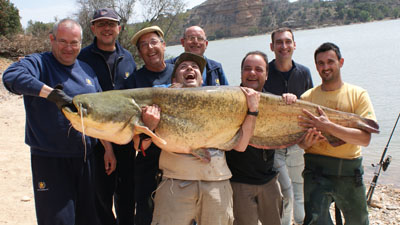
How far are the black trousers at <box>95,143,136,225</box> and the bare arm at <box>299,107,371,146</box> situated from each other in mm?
2247

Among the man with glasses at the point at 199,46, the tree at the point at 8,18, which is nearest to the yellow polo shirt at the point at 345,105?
the man with glasses at the point at 199,46

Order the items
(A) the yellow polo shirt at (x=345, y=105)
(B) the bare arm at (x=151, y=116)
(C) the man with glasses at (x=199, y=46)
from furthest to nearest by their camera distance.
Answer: (C) the man with glasses at (x=199, y=46) → (A) the yellow polo shirt at (x=345, y=105) → (B) the bare arm at (x=151, y=116)

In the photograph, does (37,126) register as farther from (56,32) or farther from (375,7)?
(375,7)

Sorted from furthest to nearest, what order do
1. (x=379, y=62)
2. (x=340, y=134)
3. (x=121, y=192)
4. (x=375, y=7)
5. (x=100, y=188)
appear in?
(x=375, y=7) < (x=379, y=62) < (x=121, y=192) < (x=100, y=188) < (x=340, y=134)

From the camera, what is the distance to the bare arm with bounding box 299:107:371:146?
10.3 ft

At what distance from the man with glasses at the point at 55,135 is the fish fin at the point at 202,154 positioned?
3.45ft

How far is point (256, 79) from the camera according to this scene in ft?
11.6

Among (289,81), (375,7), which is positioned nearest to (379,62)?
(289,81)

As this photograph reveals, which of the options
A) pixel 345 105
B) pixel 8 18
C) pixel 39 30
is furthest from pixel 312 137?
pixel 39 30

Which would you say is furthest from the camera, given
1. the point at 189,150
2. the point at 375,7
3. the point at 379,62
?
the point at 375,7

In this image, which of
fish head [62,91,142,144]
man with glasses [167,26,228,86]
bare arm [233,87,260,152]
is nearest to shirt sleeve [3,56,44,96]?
fish head [62,91,142,144]

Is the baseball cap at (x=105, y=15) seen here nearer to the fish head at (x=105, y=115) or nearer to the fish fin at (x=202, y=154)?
the fish head at (x=105, y=115)

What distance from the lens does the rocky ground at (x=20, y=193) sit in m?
5.07

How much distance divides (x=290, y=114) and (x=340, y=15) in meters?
84.7
